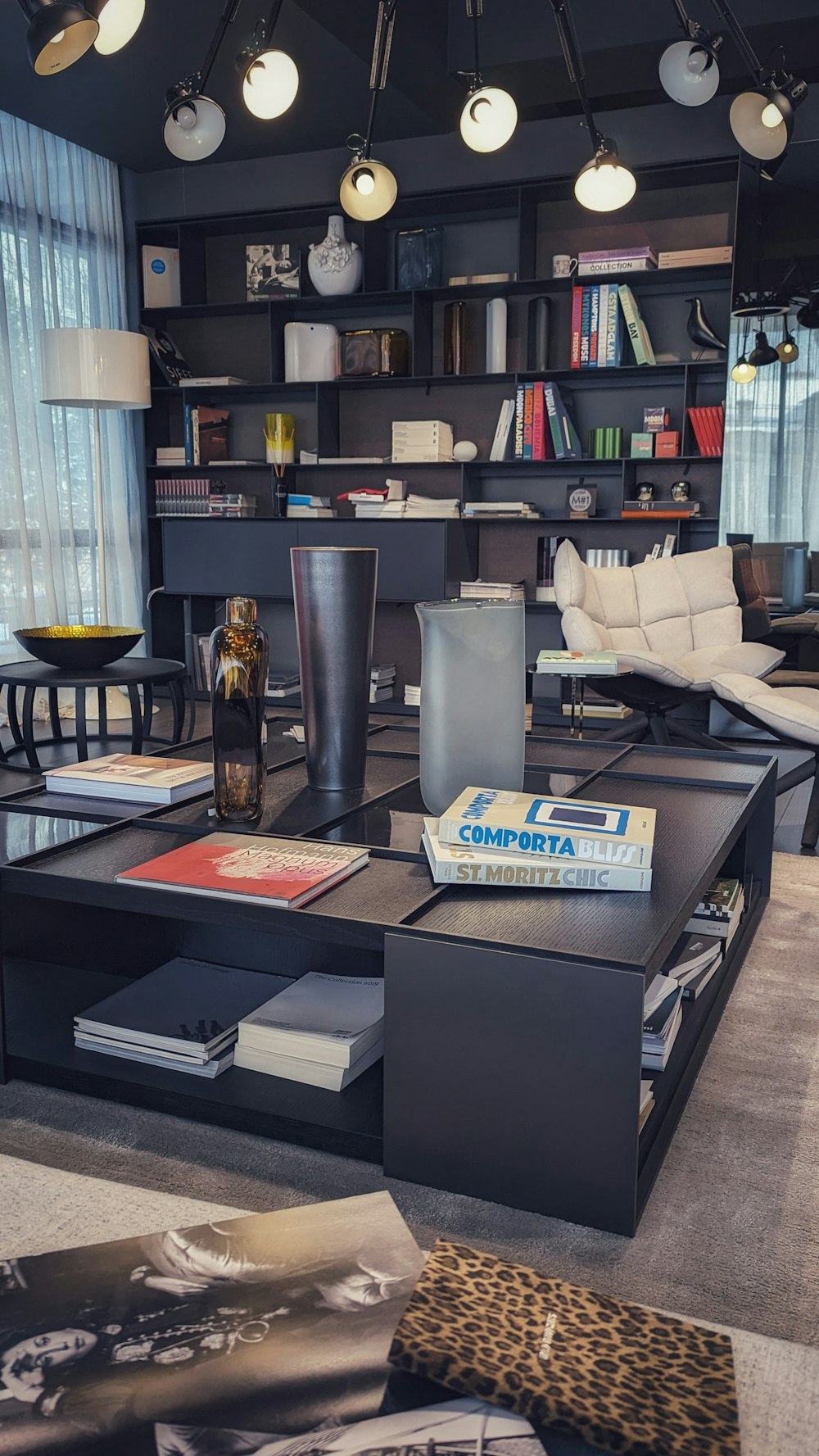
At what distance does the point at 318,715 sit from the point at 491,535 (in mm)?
3751

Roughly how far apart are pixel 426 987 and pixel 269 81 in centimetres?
270

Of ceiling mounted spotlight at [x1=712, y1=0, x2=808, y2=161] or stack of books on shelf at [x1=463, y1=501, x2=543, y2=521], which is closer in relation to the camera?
ceiling mounted spotlight at [x1=712, y1=0, x2=808, y2=161]

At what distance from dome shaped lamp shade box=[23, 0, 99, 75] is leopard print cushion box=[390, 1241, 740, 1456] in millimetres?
2158

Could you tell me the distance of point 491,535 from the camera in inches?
216

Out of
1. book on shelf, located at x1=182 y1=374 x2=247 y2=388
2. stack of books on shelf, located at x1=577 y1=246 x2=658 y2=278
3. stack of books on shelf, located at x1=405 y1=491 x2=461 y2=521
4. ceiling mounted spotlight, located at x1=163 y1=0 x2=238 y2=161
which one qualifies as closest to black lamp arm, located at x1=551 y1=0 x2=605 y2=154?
ceiling mounted spotlight, located at x1=163 y1=0 x2=238 y2=161

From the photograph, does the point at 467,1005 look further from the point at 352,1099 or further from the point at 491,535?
the point at 491,535

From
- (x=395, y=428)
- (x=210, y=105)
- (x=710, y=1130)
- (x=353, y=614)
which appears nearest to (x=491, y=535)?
(x=395, y=428)

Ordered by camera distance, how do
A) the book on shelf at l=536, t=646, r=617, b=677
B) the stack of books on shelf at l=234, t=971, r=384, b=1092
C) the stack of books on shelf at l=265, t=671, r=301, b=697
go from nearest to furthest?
1. the stack of books on shelf at l=234, t=971, r=384, b=1092
2. the book on shelf at l=536, t=646, r=617, b=677
3. the stack of books on shelf at l=265, t=671, r=301, b=697

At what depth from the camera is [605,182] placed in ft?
11.2

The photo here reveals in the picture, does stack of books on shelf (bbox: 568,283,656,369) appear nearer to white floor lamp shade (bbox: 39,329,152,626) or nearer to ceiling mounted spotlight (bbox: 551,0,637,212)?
ceiling mounted spotlight (bbox: 551,0,637,212)

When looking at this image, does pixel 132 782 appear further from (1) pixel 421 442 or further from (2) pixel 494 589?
(1) pixel 421 442

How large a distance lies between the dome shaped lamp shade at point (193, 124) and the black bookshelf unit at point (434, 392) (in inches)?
79.8

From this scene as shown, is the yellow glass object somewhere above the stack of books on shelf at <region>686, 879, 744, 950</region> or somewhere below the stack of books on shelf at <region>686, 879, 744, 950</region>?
above

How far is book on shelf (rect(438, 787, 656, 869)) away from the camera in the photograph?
1415 millimetres
